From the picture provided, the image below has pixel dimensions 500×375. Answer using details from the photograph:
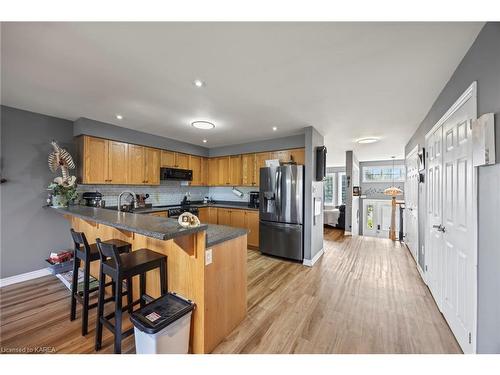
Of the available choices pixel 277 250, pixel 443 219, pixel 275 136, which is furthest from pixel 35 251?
pixel 443 219

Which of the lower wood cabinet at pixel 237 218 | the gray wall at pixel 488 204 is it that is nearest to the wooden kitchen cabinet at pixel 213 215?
the lower wood cabinet at pixel 237 218

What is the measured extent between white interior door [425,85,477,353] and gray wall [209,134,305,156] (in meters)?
2.08

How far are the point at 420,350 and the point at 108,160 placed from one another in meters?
4.63

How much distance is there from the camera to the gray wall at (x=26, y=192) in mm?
2699

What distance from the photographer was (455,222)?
5.72 feet

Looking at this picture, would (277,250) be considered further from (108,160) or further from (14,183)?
(14,183)

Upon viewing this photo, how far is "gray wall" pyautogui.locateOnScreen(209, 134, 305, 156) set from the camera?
4035 mm

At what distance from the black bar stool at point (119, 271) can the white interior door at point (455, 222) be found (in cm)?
238

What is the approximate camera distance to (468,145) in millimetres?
1514

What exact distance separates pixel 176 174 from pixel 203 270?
3.31 meters

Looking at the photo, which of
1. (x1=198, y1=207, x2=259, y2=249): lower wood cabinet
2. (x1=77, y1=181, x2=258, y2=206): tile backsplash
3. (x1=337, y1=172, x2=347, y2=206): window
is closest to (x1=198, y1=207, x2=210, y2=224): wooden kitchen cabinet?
(x1=198, y1=207, x2=259, y2=249): lower wood cabinet

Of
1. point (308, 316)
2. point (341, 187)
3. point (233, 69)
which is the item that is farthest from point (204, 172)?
point (341, 187)

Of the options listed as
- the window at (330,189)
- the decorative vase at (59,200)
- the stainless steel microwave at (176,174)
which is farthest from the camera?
the window at (330,189)

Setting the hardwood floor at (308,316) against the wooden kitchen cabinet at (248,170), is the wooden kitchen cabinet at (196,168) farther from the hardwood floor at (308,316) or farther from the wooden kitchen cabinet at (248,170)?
the hardwood floor at (308,316)
